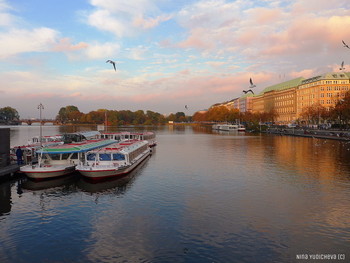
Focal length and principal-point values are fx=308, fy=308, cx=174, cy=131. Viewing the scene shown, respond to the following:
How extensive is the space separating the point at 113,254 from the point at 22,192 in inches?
769

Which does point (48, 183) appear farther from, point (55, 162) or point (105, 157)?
point (105, 157)

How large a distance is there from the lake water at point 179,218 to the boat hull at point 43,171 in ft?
3.20

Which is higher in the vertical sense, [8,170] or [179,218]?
[8,170]

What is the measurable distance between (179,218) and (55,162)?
2306 centimetres

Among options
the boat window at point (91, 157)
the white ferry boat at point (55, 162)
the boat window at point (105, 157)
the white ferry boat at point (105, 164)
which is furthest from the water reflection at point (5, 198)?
the boat window at point (105, 157)

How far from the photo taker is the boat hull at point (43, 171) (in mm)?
36375

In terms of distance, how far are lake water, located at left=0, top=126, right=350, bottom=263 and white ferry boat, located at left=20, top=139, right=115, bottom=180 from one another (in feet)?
3.88

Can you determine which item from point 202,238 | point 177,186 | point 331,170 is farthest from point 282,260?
point 331,170

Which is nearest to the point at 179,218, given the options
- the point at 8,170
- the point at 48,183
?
the point at 48,183

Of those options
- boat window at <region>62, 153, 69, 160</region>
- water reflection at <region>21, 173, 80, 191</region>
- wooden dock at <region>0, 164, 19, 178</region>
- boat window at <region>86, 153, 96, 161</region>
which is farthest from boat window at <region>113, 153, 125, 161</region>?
wooden dock at <region>0, 164, 19, 178</region>

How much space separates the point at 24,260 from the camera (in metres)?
17.7

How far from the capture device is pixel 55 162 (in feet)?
133

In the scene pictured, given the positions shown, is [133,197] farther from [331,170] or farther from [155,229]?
[331,170]

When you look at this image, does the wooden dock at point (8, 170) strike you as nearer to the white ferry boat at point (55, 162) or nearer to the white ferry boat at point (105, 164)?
the white ferry boat at point (55, 162)
